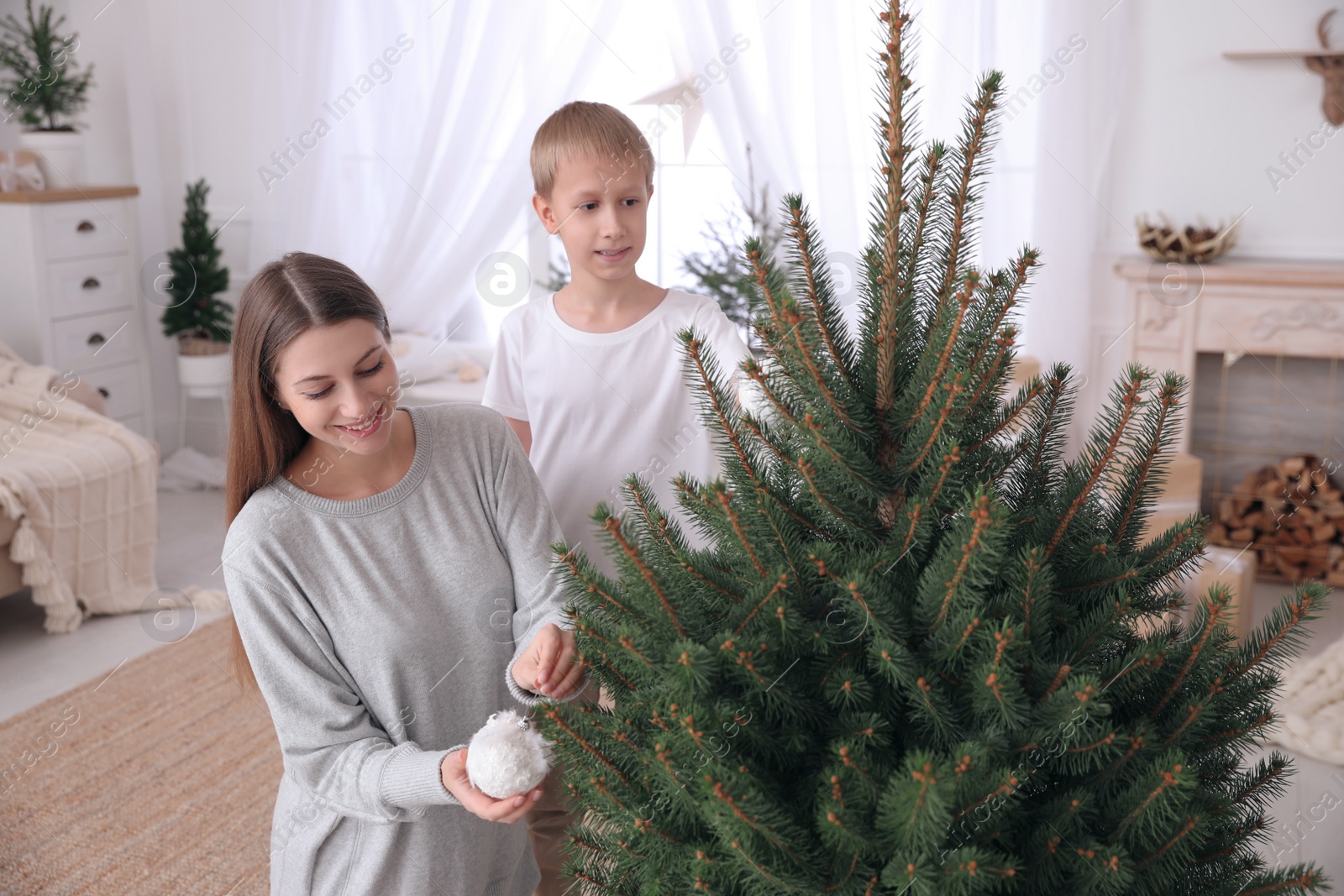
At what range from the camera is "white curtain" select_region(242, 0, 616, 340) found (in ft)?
14.2

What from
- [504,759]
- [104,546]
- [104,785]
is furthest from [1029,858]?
[104,546]

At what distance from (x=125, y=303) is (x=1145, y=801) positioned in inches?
201

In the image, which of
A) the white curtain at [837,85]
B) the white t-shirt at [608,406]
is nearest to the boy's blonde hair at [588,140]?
the white t-shirt at [608,406]

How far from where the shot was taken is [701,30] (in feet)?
13.1

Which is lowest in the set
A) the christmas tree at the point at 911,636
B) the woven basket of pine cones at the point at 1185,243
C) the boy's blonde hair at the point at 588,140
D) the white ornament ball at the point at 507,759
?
the white ornament ball at the point at 507,759

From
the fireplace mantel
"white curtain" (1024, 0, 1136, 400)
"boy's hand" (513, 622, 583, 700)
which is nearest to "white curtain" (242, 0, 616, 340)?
"white curtain" (1024, 0, 1136, 400)

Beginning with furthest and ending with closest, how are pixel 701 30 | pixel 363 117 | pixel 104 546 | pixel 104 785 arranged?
pixel 363 117
pixel 701 30
pixel 104 546
pixel 104 785

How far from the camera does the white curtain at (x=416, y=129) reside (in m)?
4.32

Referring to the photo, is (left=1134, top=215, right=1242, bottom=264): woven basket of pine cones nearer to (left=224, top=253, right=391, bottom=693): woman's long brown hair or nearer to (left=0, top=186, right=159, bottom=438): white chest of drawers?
(left=224, top=253, right=391, bottom=693): woman's long brown hair

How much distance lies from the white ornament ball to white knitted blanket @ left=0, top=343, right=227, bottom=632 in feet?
9.45

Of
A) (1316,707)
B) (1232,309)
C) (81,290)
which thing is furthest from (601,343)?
(81,290)

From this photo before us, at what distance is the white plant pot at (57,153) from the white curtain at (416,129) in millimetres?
741

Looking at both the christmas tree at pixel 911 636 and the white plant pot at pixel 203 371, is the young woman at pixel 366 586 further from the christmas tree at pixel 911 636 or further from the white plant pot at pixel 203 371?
the white plant pot at pixel 203 371

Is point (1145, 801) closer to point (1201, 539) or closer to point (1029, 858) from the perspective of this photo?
point (1029, 858)
